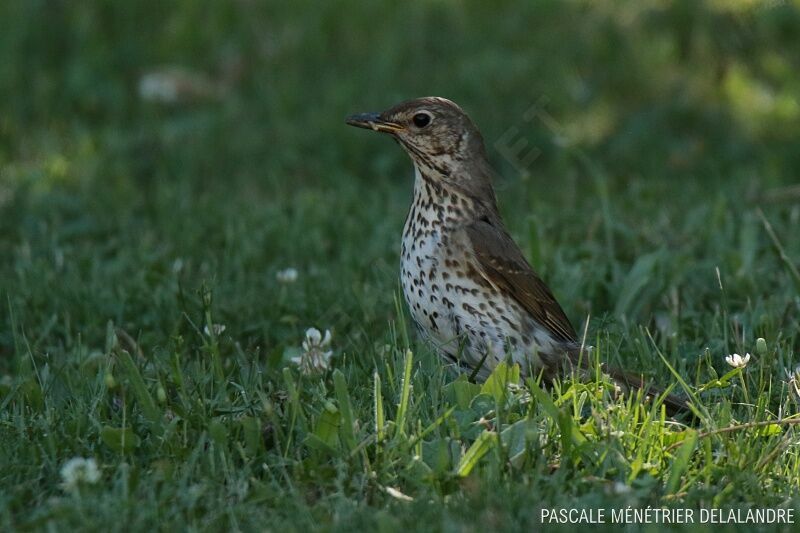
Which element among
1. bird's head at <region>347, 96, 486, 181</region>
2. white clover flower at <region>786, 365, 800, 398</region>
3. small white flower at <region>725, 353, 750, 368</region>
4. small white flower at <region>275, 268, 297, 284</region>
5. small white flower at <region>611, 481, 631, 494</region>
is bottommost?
small white flower at <region>275, 268, 297, 284</region>

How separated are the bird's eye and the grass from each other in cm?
80

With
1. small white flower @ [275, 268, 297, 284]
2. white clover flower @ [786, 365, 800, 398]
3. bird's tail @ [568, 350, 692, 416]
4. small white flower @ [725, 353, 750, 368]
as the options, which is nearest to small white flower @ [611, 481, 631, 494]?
bird's tail @ [568, 350, 692, 416]

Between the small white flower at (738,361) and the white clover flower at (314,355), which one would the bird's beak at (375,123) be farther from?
the small white flower at (738,361)

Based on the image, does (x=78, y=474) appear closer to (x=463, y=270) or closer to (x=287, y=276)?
(x=463, y=270)

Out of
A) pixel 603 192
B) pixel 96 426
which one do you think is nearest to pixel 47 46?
pixel 603 192

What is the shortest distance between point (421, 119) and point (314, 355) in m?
1.16

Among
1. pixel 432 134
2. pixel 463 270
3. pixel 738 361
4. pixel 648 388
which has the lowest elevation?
pixel 648 388

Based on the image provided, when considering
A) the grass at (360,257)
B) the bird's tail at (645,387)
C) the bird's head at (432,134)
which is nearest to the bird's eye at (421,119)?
the bird's head at (432,134)

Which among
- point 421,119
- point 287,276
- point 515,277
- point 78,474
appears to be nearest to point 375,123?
point 421,119

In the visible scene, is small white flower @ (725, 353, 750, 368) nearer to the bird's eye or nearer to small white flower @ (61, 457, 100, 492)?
the bird's eye

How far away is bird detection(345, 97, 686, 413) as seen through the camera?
5.14 meters

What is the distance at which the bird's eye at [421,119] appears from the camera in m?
5.57

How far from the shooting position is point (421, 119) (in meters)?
5.58

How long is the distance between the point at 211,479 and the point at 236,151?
5116 millimetres
